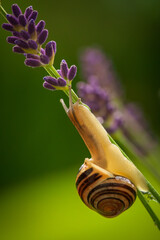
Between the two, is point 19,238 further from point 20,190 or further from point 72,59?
point 72,59

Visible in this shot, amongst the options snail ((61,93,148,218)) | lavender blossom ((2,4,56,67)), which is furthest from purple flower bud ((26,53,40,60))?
snail ((61,93,148,218))

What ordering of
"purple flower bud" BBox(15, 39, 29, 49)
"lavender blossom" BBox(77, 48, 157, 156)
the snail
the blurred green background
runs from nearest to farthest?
"purple flower bud" BBox(15, 39, 29, 49) → the snail → "lavender blossom" BBox(77, 48, 157, 156) → the blurred green background

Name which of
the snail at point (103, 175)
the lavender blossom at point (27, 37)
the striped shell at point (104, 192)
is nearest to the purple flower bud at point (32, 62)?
the lavender blossom at point (27, 37)

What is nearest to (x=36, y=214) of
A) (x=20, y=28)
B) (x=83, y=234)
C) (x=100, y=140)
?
(x=83, y=234)

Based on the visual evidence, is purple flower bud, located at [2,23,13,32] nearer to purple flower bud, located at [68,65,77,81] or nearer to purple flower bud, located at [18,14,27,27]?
purple flower bud, located at [18,14,27,27]

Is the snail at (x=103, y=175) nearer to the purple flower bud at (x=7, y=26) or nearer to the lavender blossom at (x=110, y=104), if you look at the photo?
the lavender blossom at (x=110, y=104)

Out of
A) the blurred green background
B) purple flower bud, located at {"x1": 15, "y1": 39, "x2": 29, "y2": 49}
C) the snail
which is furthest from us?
the blurred green background
